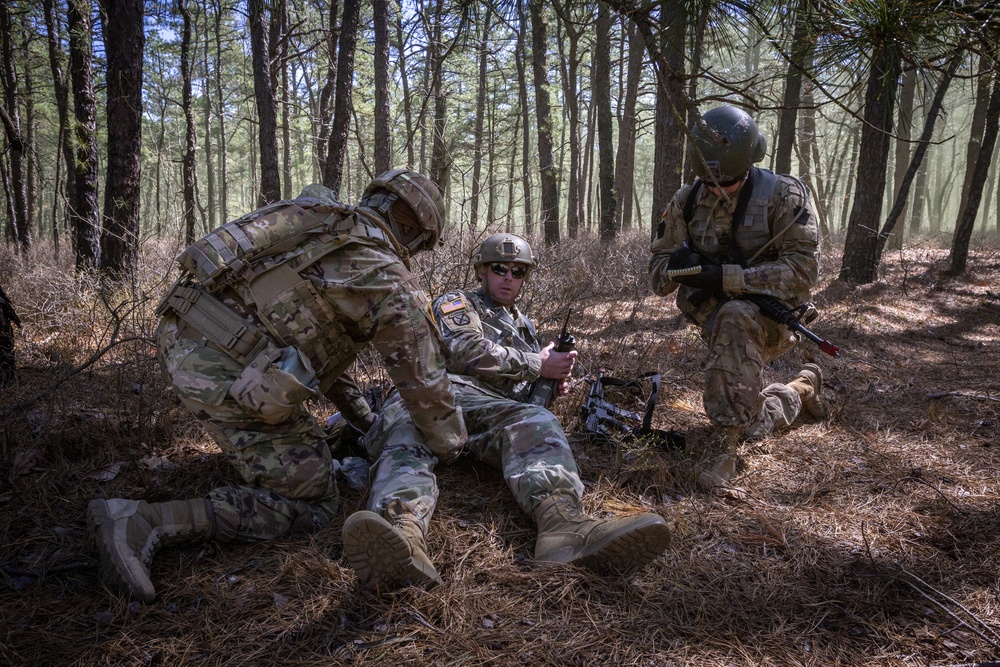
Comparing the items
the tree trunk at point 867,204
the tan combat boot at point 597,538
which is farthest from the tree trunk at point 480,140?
the tree trunk at point 867,204

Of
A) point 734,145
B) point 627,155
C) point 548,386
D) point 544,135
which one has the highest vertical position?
point 627,155

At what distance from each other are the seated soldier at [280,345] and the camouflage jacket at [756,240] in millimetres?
1801

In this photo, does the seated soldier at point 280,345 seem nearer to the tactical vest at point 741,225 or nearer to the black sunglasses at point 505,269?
the black sunglasses at point 505,269

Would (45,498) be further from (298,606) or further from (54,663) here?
(298,606)

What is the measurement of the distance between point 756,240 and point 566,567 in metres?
2.32

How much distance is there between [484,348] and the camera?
3.15 meters

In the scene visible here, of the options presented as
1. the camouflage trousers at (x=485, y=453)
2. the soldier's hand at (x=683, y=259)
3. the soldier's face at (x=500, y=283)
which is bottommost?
the camouflage trousers at (x=485, y=453)

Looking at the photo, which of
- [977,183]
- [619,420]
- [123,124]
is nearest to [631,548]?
[619,420]

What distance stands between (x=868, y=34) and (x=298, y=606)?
113 inches

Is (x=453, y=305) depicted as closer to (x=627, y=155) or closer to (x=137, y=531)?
(x=137, y=531)

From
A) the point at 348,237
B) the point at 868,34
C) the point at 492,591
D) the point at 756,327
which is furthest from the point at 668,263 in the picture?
the point at 492,591

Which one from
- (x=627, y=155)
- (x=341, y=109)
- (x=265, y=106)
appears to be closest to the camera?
(x=341, y=109)

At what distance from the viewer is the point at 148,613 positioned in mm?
1916

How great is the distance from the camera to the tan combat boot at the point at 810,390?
150 inches
